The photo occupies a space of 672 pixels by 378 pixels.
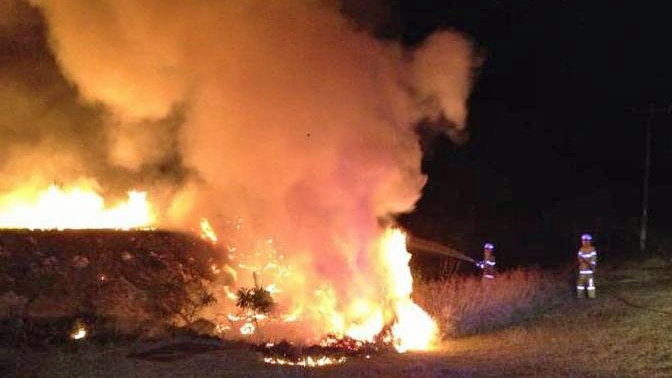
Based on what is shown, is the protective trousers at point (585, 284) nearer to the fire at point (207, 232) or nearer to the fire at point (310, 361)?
the fire at point (207, 232)

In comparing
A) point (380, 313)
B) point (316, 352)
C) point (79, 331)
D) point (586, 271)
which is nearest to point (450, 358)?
point (316, 352)

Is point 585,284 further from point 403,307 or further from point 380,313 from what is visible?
point 380,313

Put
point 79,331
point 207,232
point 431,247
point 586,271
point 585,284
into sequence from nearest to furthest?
point 79,331
point 207,232
point 586,271
point 585,284
point 431,247

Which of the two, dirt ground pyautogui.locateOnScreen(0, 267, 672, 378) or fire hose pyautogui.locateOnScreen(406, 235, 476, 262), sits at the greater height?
fire hose pyautogui.locateOnScreen(406, 235, 476, 262)

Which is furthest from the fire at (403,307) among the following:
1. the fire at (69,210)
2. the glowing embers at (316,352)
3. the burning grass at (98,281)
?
the fire at (69,210)

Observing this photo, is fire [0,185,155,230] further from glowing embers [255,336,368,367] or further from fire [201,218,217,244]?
glowing embers [255,336,368,367]

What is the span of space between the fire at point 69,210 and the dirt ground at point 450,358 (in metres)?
5.96

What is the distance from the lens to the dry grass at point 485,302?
1348cm

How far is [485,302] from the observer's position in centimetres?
1475

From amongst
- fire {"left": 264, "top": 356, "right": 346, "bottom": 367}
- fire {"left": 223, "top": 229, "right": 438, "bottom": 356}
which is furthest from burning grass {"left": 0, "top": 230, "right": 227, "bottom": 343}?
fire {"left": 264, "top": 356, "right": 346, "bottom": 367}

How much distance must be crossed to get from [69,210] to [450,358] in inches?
379

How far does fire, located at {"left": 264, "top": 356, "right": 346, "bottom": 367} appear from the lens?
32.7 ft

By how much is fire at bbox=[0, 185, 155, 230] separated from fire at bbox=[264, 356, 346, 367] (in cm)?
664

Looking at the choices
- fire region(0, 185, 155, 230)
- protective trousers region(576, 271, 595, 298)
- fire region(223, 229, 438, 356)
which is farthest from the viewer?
protective trousers region(576, 271, 595, 298)
